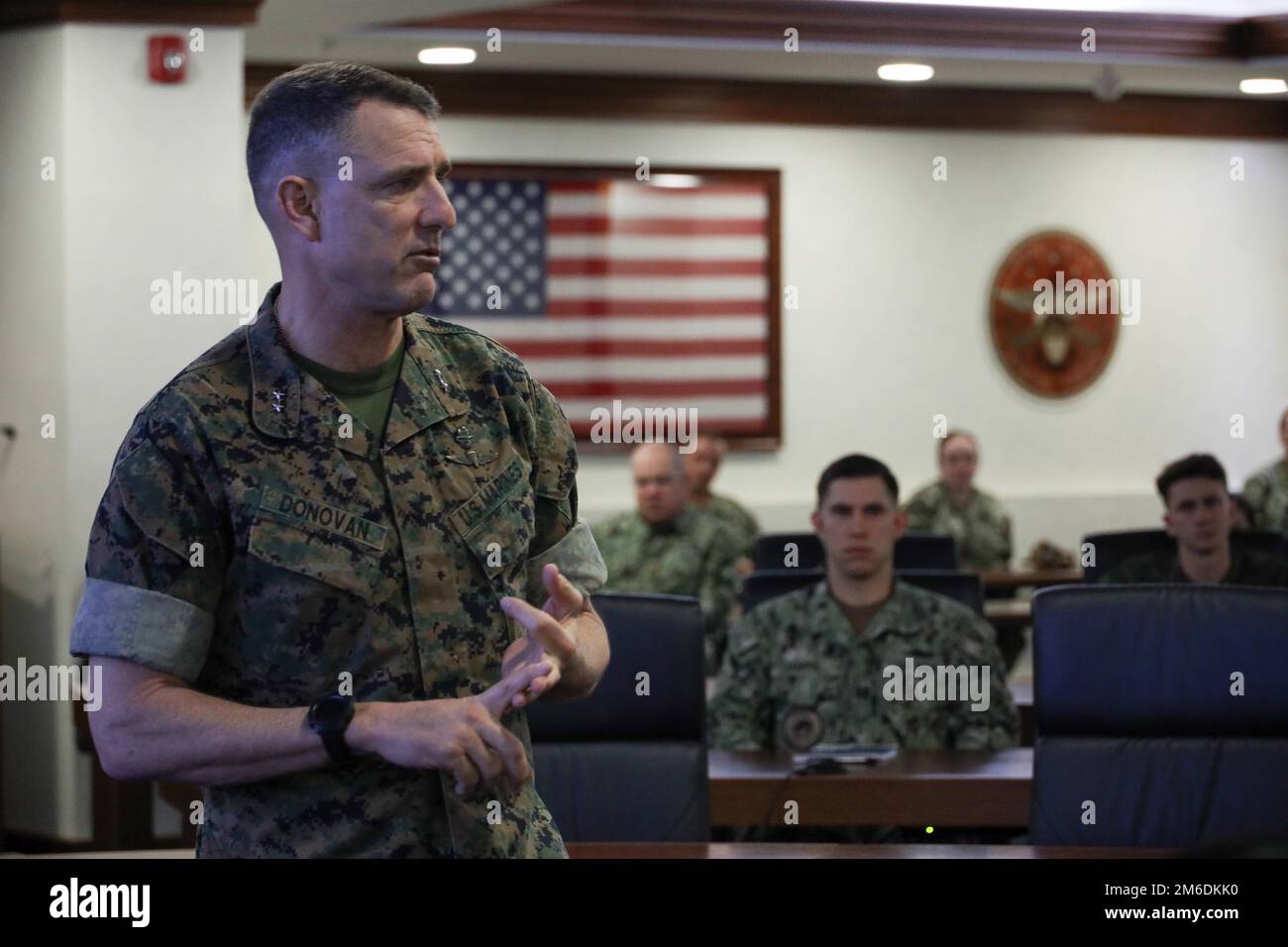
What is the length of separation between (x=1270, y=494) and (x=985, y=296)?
176cm

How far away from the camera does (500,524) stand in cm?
171

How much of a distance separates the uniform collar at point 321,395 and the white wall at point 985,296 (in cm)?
650

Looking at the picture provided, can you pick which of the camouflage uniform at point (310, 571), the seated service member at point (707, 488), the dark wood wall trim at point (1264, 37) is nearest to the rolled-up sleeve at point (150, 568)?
the camouflage uniform at point (310, 571)

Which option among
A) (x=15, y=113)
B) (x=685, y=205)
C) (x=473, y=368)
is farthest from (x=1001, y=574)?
(x=473, y=368)

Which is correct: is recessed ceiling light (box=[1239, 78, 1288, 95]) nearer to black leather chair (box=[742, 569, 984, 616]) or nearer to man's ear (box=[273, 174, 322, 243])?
black leather chair (box=[742, 569, 984, 616])

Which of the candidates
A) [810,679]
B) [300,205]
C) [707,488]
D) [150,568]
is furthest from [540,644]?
[707,488]

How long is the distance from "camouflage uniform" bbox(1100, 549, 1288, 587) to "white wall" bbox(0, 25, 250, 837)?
2967 mm

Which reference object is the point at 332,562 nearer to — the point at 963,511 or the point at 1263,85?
the point at 963,511

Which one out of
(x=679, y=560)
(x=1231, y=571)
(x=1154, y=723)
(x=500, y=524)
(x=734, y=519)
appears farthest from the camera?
(x=734, y=519)

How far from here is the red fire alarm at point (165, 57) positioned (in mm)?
5281

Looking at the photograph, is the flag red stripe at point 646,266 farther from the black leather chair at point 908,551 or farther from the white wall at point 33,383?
the white wall at point 33,383

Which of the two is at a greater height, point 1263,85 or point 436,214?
point 1263,85

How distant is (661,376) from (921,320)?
1.46 m

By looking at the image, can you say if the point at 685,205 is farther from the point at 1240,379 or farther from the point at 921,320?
the point at 1240,379
